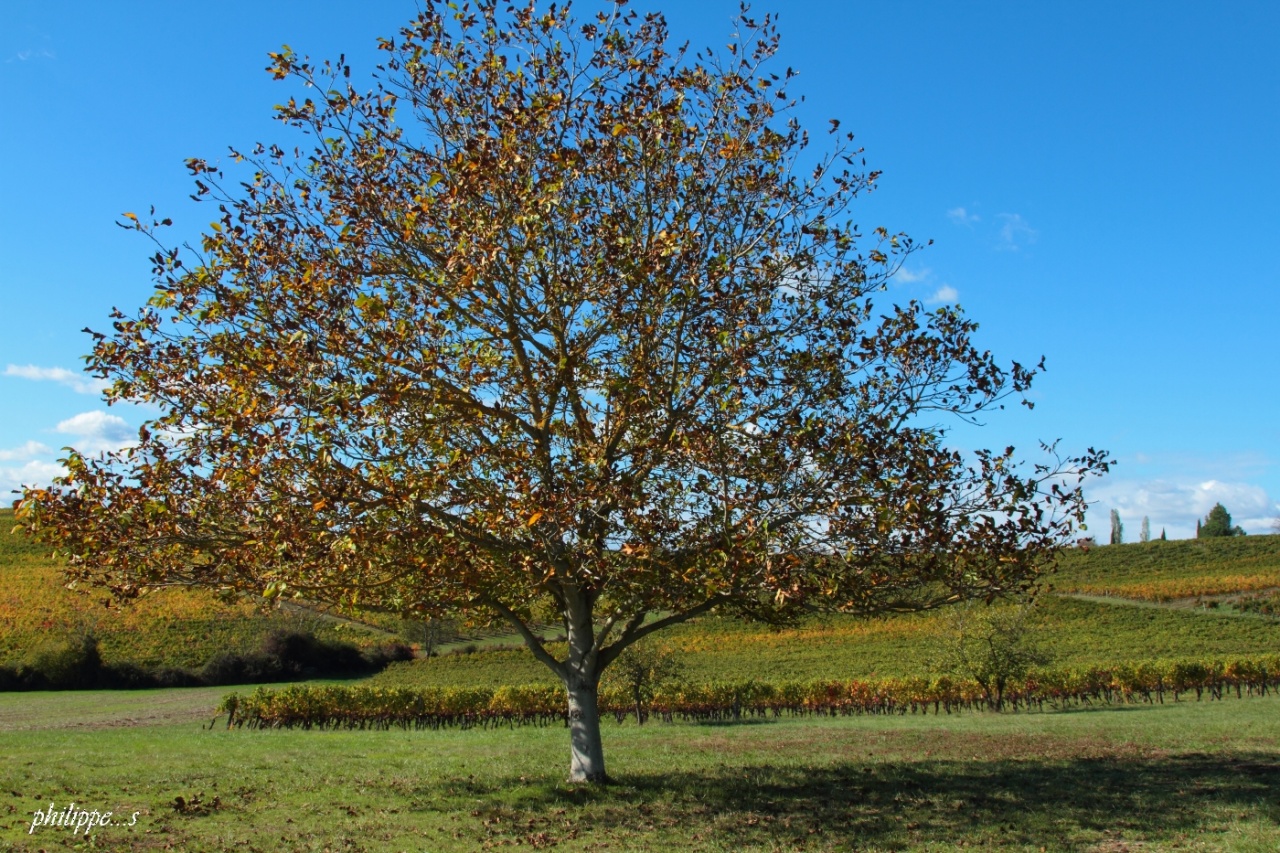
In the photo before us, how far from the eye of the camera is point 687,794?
1373cm

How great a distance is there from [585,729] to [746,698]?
102 ft

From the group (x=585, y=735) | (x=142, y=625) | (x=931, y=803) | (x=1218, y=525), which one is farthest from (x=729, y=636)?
(x=1218, y=525)

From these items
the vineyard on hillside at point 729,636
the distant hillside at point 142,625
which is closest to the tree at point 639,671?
the vineyard on hillside at point 729,636

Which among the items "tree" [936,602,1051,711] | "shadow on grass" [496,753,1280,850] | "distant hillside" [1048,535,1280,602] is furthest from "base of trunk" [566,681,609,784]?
"distant hillside" [1048,535,1280,602]

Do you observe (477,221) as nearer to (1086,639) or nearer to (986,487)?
(986,487)

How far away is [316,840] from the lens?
10781 mm

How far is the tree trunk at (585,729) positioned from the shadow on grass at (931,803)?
1.12ft

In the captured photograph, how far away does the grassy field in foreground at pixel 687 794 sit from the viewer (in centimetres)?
1073

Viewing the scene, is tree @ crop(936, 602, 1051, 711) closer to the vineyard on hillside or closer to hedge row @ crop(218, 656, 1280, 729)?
hedge row @ crop(218, 656, 1280, 729)

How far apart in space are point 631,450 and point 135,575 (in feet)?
23.0

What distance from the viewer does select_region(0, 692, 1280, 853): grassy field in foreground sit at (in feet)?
35.2

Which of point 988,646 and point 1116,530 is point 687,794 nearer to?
point 988,646

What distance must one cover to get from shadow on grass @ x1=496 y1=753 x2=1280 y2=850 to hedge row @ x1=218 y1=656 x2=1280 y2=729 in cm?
2484

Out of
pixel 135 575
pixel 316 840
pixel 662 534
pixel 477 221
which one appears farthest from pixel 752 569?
pixel 135 575
